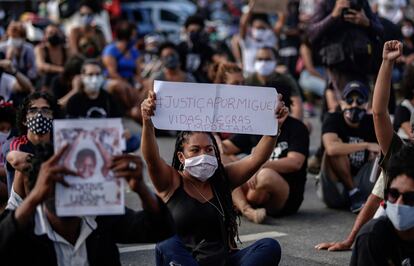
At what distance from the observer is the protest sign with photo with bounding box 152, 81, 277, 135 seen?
205 inches

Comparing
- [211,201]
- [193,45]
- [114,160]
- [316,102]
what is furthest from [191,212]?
[316,102]

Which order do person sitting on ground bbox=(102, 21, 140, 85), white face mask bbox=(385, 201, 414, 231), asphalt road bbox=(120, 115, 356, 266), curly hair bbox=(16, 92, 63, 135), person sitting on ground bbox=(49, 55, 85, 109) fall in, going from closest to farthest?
white face mask bbox=(385, 201, 414, 231) < curly hair bbox=(16, 92, 63, 135) < asphalt road bbox=(120, 115, 356, 266) < person sitting on ground bbox=(49, 55, 85, 109) < person sitting on ground bbox=(102, 21, 140, 85)

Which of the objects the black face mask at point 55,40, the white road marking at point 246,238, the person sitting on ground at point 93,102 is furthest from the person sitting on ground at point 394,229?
the black face mask at point 55,40

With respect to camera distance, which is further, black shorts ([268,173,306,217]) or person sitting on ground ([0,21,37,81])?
person sitting on ground ([0,21,37,81])

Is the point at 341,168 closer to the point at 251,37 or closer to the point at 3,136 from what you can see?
the point at 3,136

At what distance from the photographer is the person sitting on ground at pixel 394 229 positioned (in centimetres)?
414

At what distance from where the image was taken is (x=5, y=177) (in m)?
6.38

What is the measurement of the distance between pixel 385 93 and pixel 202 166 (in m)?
1.05

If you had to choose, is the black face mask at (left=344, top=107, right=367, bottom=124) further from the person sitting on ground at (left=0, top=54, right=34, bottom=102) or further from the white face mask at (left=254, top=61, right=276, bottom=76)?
the person sitting on ground at (left=0, top=54, right=34, bottom=102)

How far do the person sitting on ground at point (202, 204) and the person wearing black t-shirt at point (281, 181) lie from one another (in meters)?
2.16

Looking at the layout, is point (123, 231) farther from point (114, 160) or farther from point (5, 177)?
point (5, 177)

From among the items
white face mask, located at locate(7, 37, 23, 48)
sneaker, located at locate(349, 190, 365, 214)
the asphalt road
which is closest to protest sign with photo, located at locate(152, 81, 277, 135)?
the asphalt road

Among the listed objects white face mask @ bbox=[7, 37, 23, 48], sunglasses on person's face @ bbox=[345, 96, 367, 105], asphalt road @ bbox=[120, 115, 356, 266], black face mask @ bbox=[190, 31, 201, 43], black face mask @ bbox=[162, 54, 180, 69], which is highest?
sunglasses on person's face @ bbox=[345, 96, 367, 105]

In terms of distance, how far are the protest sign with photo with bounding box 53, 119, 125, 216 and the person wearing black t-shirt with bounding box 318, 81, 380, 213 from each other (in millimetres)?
4183
